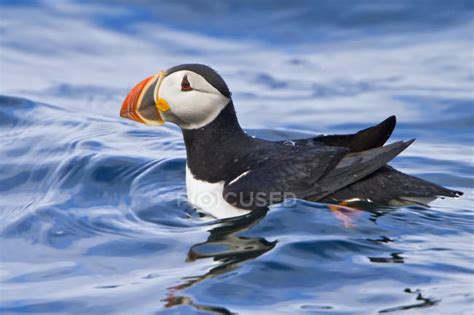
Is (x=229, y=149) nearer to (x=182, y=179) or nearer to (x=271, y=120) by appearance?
(x=182, y=179)

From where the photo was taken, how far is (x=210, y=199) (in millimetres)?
6738

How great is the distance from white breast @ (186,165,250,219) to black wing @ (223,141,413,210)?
0.07 meters

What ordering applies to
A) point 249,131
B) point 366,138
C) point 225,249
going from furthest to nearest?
point 249,131
point 366,138
point 225,249

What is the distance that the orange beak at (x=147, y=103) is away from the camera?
6.86 metres

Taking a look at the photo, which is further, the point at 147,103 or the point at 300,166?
the point at 147,103

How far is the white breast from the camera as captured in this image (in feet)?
21.7

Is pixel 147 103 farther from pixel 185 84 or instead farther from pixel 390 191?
pixel 390 191

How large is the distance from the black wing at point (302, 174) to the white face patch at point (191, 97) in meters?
0.53

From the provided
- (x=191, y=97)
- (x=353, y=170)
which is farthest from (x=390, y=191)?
(x=191, y=97)

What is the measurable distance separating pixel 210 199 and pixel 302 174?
636mm

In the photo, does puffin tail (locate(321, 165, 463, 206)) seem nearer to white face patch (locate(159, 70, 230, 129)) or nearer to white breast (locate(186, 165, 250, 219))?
white breast (locate(186, 165, 250, 219))

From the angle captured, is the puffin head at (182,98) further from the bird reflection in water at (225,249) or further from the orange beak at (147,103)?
the bird reflection in water at (225,249)

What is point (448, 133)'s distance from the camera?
35.8 feet

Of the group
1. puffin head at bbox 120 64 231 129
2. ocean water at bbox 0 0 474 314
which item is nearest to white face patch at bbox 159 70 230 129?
puffin head at bbox 120 64 231 129
